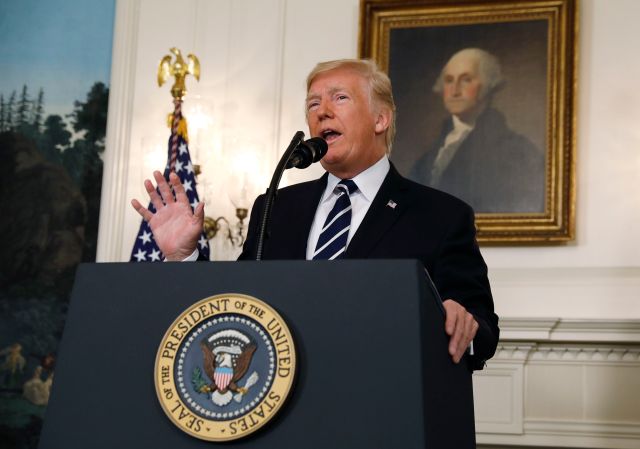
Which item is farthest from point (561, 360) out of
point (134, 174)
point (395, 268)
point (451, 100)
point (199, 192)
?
point (395, 268)

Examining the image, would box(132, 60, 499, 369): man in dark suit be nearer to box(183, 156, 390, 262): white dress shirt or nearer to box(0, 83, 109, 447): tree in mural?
box(183, 156, 390, 262): white dress shirt

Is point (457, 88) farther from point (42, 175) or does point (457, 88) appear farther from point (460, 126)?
point (42, 175)

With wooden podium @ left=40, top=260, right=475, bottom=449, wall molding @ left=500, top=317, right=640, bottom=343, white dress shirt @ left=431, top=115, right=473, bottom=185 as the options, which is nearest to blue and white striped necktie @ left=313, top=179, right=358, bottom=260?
wooden podium @ left=40, top=260, right=475, bottom=449

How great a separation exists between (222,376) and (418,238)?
3.58 ft

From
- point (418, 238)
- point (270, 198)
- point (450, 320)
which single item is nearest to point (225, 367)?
point (450, 320)

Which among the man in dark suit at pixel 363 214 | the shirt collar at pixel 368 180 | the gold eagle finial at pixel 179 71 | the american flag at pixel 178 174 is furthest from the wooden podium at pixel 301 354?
the gold eagle finial at pixel 179 71

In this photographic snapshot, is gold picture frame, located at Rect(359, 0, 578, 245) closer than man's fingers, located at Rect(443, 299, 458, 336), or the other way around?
man's fingers, located at Rect(443, 299, 458, 336)

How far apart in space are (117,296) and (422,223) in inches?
42.3

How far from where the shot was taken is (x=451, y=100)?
19.5 ft

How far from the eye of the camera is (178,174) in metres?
5.70

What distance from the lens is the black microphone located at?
243 cm

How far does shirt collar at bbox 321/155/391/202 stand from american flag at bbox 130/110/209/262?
8.62 ft

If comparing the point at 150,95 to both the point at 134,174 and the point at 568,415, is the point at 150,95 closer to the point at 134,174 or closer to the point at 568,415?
the point at 134,174

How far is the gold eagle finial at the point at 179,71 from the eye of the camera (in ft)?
19.4
